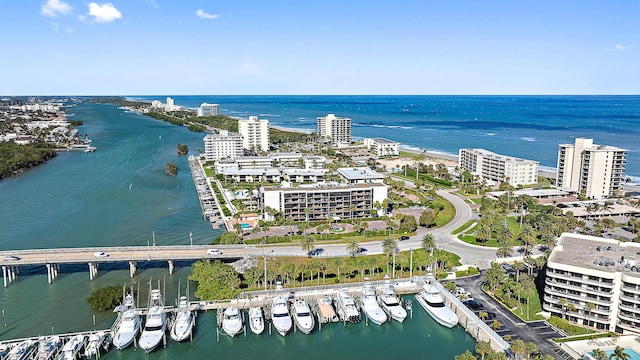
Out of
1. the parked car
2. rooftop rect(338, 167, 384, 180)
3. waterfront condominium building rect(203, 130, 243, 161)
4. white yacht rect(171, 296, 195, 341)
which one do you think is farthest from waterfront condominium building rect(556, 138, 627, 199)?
waterfront condominium building rect(203, 130, 243, 161)

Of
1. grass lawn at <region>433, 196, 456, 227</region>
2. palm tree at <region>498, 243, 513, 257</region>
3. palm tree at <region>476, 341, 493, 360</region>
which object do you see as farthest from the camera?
grass lawn at <region>433, 196, 456, 227</region>

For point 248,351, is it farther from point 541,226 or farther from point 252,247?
point 541,226

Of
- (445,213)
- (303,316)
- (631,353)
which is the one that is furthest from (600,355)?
(445,213)

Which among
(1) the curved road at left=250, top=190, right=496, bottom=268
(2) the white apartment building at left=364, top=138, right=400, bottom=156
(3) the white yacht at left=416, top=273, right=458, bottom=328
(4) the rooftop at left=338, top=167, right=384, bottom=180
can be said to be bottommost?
(3) the white yacht at left=416, top=273, right=458, bottom=328

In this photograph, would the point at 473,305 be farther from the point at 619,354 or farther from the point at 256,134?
the point at 256,134

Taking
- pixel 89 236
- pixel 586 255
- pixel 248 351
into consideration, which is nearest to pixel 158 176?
pixel 89 236

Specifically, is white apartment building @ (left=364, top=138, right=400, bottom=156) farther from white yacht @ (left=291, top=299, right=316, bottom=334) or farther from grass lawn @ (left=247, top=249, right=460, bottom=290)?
white yacht @ (left=291, top=299, right=316, bottom=334)

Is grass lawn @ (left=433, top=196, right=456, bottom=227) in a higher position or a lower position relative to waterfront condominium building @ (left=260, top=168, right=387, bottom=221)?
lower
